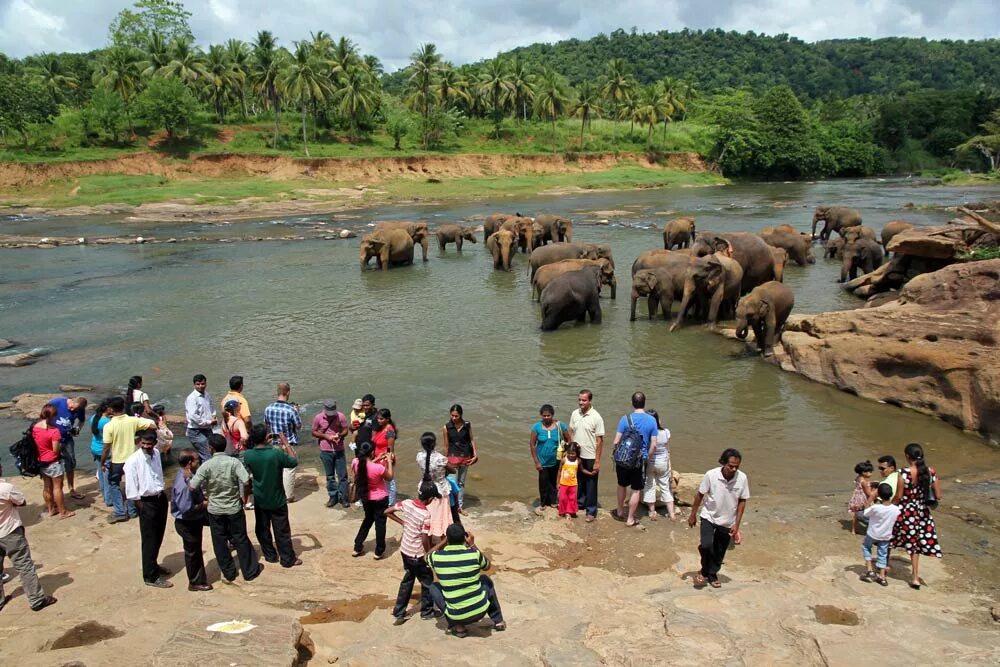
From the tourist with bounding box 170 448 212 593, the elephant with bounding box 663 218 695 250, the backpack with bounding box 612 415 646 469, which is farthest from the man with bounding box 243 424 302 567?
the elephant with bounding box 663 218 695 250

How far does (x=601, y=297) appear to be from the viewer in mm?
20969

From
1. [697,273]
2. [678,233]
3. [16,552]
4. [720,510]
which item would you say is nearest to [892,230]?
[678,233]

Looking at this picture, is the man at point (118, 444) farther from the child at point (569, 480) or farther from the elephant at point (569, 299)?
the elephant at point (569, 299)

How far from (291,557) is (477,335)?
10.4 m

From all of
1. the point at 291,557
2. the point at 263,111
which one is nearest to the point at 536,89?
the point at 263,111

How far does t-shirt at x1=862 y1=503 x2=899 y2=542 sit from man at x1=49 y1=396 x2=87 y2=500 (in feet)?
28.6

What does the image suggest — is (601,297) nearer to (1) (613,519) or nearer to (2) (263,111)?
(1) (613,519)

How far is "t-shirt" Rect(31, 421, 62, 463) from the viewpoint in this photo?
8.61 metres

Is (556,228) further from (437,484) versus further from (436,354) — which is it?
(437,484)

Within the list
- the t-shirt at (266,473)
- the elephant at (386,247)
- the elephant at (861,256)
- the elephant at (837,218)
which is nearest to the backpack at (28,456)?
the t-shirt at (266,473)

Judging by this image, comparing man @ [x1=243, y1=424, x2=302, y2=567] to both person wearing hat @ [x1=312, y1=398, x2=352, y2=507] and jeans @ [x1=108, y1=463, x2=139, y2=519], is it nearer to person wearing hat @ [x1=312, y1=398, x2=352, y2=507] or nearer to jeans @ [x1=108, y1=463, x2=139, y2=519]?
person wearing hat @ [x1=312, y1=398, x2=352, y2=507]

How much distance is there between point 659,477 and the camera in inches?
333

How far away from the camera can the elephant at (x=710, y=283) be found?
16.8 meters

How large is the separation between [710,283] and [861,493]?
9335mm
